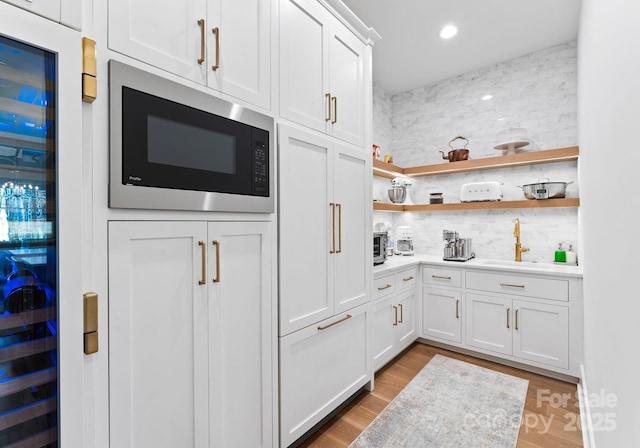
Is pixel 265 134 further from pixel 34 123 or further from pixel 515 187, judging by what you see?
pixel 515 187

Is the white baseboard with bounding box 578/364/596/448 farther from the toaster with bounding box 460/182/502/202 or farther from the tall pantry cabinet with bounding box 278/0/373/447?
the toaster with bounding box 460/182/502/202

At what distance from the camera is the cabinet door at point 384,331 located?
2.54 m

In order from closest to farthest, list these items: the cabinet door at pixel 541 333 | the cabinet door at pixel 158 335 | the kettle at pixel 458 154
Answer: the cabinet door at pixel 158 335
the cabinet door at pixel 541 333
the kettle at pixel 458 154

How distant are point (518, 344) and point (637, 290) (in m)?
2.42

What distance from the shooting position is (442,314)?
10.2 feet

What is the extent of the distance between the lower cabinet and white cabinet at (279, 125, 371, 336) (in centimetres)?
9

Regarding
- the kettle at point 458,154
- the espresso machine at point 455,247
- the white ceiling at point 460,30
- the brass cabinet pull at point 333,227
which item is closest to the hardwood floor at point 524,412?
the espresso machine at point 455,247

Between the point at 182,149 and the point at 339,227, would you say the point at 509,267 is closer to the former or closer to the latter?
the point at 339,227

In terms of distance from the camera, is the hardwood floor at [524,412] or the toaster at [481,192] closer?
the hardwood floor at [524,412]

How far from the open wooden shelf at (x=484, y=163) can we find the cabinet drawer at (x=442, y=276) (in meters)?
1.17

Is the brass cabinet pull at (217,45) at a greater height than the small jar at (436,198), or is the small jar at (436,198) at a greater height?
the brass cabinet pull at (217,45)

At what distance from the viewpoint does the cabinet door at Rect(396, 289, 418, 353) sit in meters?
2.89

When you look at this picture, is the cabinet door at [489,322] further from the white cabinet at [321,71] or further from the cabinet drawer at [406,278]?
the white cabinet at [321,71]

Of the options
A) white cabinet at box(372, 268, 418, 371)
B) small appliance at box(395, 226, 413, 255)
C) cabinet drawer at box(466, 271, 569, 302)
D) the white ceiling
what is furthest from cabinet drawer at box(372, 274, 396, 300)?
the white ceiling
